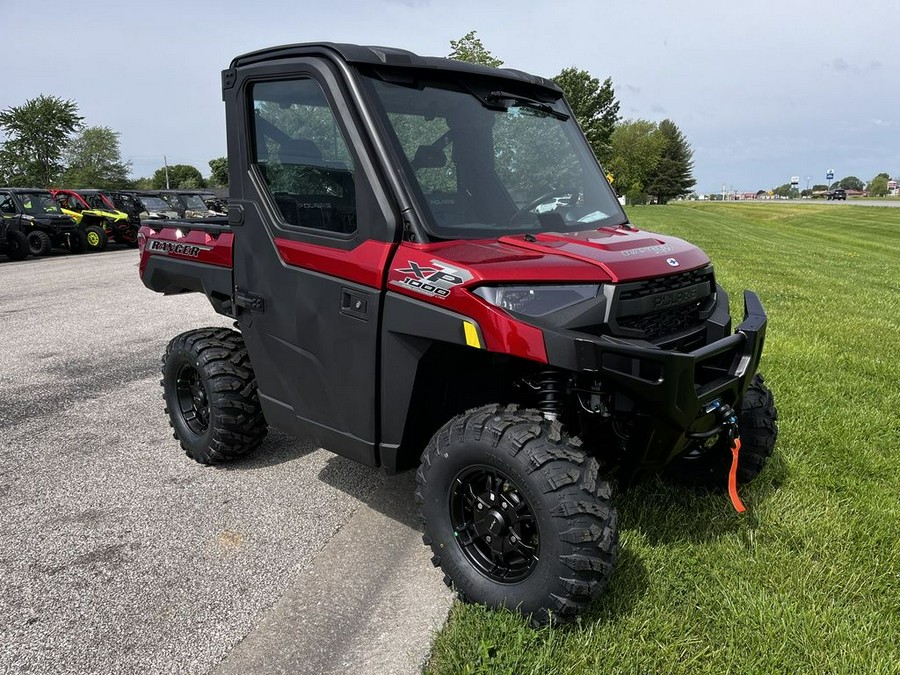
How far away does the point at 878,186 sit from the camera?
389 feet

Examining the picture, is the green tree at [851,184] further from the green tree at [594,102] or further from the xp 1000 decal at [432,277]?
the xp 1000 decal at [432,277]

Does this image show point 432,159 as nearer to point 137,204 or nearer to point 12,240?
Result: point 12,240

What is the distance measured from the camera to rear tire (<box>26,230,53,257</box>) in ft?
58.9

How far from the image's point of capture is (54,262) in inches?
659

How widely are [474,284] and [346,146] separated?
90 centimetres

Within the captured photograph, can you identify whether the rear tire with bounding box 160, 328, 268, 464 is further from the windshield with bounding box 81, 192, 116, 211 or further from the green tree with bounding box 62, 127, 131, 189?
the green tree with bounding box 62, 127, 131, 189

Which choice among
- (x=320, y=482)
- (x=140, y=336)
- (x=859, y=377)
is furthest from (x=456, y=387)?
(x=140, y=336)

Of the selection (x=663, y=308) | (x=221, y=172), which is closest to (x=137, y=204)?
(x=221, y=172)

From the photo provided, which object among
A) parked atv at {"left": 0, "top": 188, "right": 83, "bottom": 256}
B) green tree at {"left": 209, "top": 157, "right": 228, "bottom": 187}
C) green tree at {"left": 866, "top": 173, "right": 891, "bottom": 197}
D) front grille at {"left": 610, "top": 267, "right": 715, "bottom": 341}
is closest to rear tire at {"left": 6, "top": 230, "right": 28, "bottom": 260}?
parked atv at {"left": 0, "top": 188, "right": 83, "bottom": 256}

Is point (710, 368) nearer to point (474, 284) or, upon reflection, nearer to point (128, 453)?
point (474, 284)

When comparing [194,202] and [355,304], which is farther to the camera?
[194,202]

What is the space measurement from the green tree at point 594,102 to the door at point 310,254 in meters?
33.7

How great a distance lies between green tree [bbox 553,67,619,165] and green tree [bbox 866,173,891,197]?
3260 inches

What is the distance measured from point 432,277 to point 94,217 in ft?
66.6
